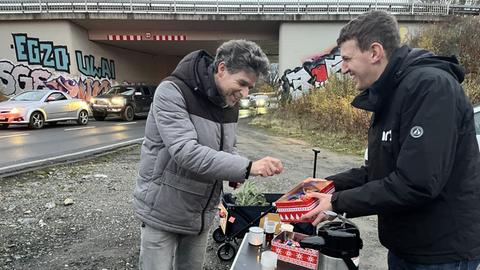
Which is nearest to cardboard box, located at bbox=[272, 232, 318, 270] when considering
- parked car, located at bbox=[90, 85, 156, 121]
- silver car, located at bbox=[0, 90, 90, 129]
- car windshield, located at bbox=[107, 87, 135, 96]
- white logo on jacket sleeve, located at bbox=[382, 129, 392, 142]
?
white logo on jacket sleeve, located at bbox=[382, 129, 392, 142]

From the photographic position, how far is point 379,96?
177 centimetres

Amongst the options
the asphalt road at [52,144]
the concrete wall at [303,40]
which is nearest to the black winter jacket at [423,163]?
the asphalt road at [52,144]

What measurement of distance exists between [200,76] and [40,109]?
550 inches

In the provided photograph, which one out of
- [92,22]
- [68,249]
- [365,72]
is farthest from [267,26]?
[365,72]

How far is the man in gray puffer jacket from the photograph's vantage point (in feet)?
6.84

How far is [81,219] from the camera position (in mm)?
5109

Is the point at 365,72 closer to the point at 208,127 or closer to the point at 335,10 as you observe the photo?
the point at 208,127

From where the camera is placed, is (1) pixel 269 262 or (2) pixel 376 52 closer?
(2) pixel 376 52

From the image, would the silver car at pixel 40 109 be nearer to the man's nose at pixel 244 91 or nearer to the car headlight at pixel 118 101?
the car headlight at pixel 118 101

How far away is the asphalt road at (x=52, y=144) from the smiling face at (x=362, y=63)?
7164 millimetres

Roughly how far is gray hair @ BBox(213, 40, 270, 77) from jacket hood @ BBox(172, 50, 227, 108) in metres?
0.10

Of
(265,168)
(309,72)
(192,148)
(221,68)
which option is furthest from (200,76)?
(309,72)

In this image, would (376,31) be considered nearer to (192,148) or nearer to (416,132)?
(416,132)

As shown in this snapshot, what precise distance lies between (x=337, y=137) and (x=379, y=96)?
1048 centimetres
